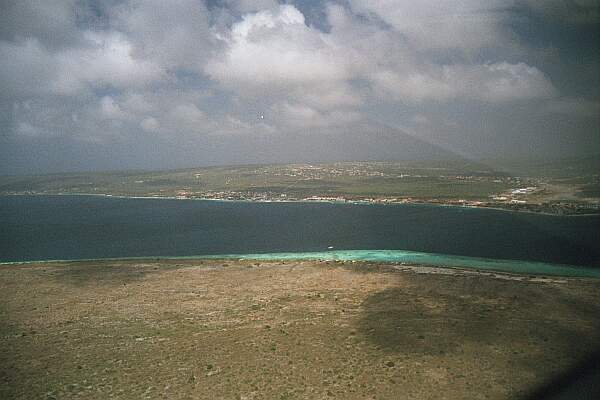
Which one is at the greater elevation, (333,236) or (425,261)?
(425,261)

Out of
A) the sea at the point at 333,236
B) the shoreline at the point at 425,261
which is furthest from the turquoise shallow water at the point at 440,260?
the sea at the point at 333,236

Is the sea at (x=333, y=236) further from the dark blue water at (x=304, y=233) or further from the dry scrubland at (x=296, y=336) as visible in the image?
the dry scrubland at (x=296, y=336)

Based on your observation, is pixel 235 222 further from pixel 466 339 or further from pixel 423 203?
Result: pixel 466 339

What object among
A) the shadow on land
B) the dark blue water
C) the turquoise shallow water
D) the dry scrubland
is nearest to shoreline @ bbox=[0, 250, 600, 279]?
the turquoise shallow water

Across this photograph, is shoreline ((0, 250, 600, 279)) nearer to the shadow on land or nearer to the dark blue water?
the dark blue water

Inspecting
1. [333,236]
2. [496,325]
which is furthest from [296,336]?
[333,236]

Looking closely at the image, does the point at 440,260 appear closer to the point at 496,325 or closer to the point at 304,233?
the point at 496,325

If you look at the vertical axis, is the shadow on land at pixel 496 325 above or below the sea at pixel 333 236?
above
